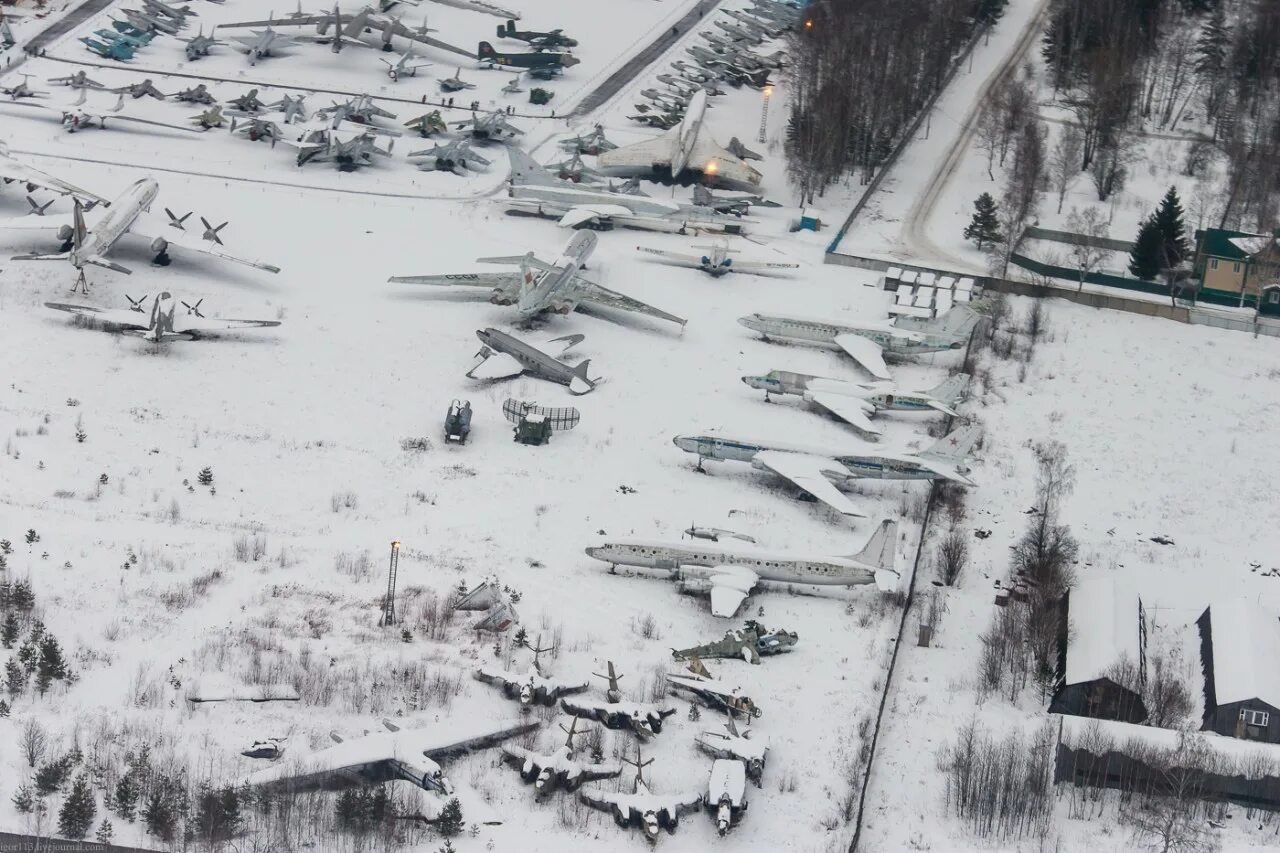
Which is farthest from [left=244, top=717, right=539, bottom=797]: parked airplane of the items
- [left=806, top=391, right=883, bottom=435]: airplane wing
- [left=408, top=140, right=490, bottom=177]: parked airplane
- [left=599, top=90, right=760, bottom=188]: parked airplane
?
[left=599, top=90, right=760, bottom=188]: parked airplane

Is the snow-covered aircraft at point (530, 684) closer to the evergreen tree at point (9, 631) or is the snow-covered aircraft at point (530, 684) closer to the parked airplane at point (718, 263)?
the evergreen tree at point (9, 631)

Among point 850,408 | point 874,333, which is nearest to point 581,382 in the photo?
point 850,408

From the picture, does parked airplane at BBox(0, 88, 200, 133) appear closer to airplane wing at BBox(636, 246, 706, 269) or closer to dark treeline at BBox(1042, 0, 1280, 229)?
airplane wing at BBox(636, 246, 706, 269)

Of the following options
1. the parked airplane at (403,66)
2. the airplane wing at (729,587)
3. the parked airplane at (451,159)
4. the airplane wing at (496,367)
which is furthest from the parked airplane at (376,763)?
the parked airplane at (403,66)

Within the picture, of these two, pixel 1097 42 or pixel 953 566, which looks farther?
pixel 1097 42

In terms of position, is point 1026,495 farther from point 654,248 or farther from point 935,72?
point 935,72

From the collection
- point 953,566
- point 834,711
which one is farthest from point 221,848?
point 953,566
